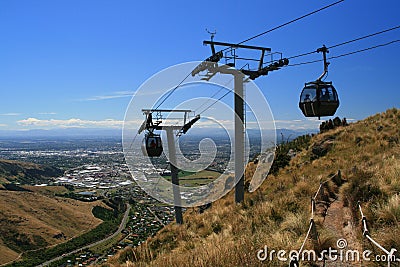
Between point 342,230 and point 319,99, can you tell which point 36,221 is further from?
point 342,230

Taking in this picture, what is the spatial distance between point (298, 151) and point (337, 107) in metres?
16.0

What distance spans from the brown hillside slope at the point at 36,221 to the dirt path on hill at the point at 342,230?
157ft

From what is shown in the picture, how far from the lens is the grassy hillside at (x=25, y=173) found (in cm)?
10475

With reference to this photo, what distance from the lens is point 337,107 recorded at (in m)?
8.97

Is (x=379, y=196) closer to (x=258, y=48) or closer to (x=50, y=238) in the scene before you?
(x=258, y=48)

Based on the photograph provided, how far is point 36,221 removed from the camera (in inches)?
2176

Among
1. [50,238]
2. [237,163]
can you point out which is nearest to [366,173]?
[237,163]

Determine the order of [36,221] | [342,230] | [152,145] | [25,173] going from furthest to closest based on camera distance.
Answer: [25,173], [36,221], [152,145], [342,230]

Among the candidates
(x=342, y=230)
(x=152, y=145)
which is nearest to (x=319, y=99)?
(x=342, y=230)

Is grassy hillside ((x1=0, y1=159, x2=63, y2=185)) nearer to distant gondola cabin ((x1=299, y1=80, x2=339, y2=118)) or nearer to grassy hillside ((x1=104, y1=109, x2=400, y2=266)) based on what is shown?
grassy hillside ((x1=104, y1=109, x2=400, y2=266))

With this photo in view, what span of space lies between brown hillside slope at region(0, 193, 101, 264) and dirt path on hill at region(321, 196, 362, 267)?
47962 mm

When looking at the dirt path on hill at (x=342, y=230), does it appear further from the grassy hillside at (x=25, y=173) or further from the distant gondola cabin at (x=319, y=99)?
the grassy hillside at (x=25, y=173)

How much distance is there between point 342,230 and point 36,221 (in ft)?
200

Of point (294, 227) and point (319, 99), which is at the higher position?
point (319, 99)
